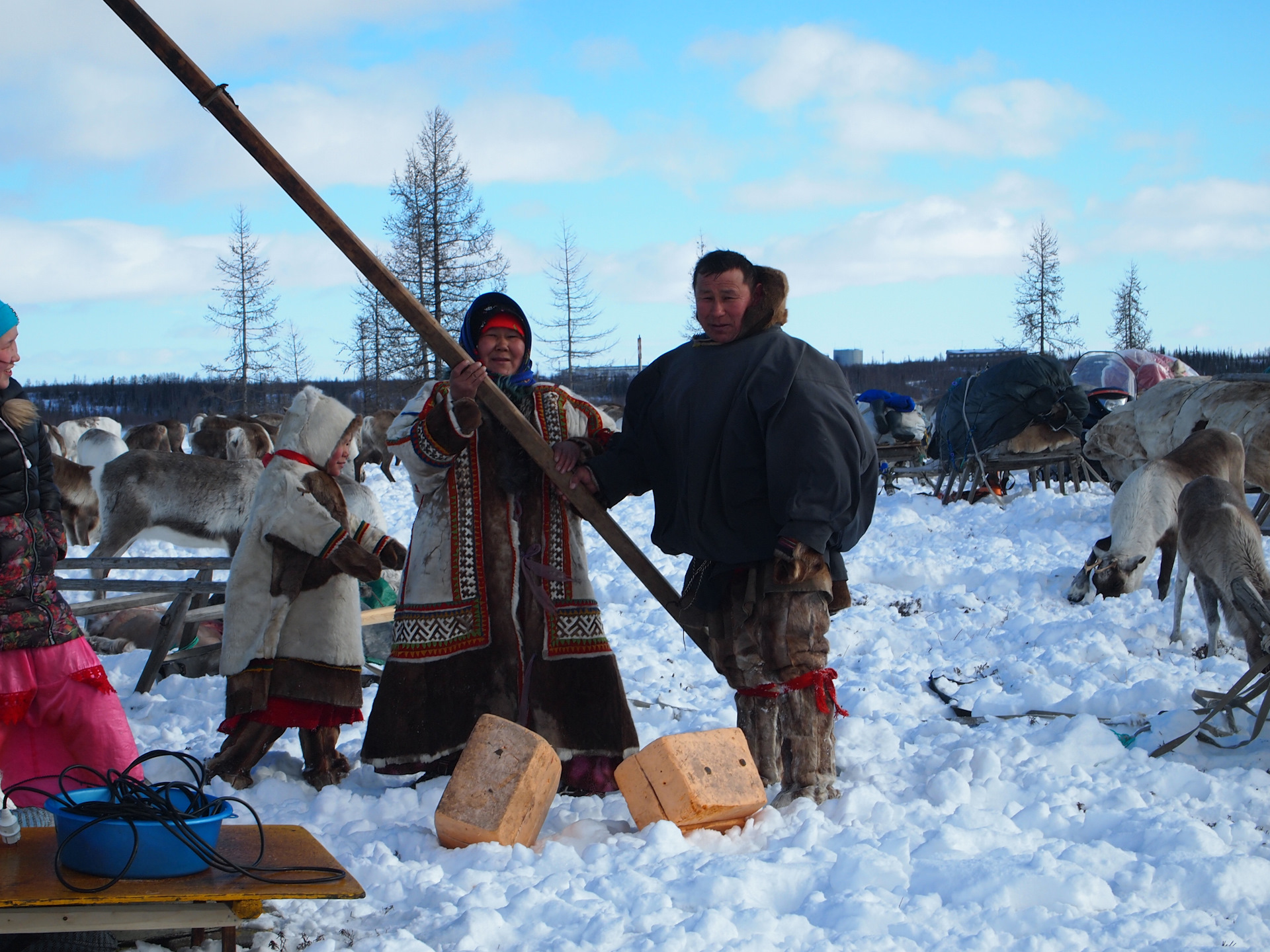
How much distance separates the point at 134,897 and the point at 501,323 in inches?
88.3

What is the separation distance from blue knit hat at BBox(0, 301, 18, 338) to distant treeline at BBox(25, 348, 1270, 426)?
29.0 meters

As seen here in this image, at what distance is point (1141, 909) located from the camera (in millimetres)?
2562

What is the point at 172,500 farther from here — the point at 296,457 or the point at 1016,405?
the point at 1016,405

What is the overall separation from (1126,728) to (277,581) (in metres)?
3.42

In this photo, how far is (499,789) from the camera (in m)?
2.98

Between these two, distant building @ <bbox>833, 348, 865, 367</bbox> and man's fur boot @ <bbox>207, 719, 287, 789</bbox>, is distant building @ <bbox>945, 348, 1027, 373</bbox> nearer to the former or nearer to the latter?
distant building @ <bbox>833, 348, 865, 367</bbox>

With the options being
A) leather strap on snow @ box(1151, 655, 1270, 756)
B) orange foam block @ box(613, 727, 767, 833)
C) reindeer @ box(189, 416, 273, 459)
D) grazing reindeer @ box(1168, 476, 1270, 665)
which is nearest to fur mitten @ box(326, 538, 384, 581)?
orange foam block @ box(613, 727, 767, 833)

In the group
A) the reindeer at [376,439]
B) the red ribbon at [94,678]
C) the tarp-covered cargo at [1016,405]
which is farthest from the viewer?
the reindeer at [376,439]

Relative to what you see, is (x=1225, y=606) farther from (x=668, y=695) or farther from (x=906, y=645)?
(x=668, y=695)

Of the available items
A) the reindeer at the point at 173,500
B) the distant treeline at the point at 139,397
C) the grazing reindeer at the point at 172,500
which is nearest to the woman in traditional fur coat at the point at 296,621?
the reindeer at the point at 173,500

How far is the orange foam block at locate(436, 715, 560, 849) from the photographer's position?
2945 mm

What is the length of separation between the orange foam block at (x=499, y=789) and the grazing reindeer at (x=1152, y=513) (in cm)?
506

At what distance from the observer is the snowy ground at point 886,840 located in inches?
96.3

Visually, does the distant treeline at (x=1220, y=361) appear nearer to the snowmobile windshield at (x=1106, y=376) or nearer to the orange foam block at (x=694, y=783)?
the snowmobile windshield at (x=1106, y=376)
